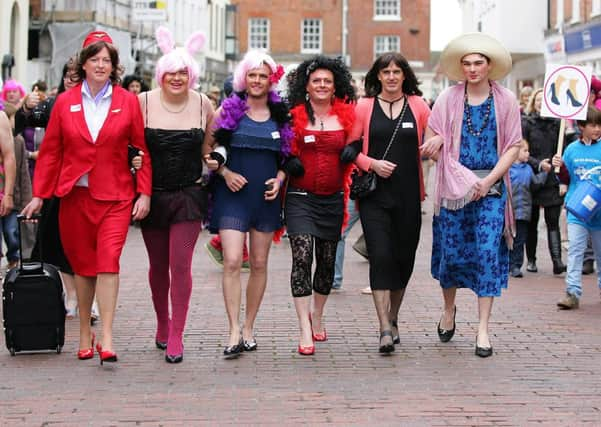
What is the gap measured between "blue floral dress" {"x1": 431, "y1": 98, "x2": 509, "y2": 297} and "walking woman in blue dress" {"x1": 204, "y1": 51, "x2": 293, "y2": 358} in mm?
1206

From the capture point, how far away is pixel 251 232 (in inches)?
317

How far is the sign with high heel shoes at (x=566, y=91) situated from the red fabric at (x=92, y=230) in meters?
5.52

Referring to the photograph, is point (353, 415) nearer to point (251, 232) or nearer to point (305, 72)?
point (251, 232)

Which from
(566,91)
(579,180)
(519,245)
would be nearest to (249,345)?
(579,180)

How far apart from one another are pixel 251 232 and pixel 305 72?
3.76ft

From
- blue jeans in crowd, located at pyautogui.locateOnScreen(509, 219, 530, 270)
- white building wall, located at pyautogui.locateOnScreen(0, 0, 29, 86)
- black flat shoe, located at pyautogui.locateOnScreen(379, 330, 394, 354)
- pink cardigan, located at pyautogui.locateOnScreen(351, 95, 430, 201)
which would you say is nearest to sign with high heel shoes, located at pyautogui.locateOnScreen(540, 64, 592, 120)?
blue jeans in crowd, located at pyautogui.locateOnScreen(509, 219, 530, 270)

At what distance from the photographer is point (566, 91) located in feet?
39.3

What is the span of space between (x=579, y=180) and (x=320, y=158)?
3383mm

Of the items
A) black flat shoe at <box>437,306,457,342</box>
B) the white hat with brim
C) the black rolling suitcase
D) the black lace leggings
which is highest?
the white hat with brim

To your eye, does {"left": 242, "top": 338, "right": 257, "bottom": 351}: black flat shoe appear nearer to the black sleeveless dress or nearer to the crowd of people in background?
the crowd of people in background

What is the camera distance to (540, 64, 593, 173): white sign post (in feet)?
38.9

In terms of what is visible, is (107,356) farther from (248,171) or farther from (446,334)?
(446,334)

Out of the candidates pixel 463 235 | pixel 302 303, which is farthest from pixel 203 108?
pixel 463 235

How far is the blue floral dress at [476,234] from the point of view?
26.7ft
